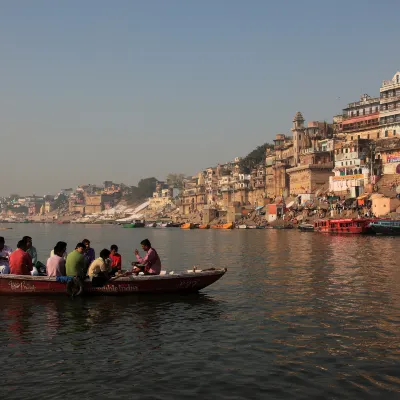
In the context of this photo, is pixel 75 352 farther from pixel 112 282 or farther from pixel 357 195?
pixel 357 195

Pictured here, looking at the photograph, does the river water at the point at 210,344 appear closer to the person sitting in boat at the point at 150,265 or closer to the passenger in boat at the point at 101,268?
the passenger in boat at the point at 101,268

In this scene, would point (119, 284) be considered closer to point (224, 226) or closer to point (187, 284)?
point (187, 284)

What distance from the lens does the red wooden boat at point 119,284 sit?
15828 mm

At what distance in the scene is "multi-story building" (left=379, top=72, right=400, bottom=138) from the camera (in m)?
82.5

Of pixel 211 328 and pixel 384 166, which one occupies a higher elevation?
pixel 384 166

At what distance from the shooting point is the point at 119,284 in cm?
1588

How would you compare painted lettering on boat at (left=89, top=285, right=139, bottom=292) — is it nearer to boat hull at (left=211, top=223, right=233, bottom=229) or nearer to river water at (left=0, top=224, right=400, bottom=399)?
river water at (left=0, top=224, right=400, bottom=399)

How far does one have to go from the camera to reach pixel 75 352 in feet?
33.9

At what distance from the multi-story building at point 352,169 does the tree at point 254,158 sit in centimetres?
5286

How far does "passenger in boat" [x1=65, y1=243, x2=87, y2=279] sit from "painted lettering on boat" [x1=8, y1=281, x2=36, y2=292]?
1418 mm

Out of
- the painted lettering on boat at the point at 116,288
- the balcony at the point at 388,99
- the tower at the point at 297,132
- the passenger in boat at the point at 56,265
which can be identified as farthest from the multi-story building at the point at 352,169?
the passenger in boat at the point at 56,265

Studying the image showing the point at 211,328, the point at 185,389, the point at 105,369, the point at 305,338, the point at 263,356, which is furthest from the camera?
the point at 211,328

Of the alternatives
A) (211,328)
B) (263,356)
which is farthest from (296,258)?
(263,356)

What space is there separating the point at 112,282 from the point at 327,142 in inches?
3315
